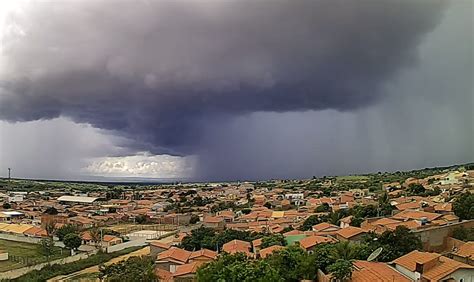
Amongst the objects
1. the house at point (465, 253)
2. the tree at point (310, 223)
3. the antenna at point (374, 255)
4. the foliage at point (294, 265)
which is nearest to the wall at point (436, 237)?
the house at point (465, 253)

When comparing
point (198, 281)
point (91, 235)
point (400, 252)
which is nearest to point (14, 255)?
point (91, 235)

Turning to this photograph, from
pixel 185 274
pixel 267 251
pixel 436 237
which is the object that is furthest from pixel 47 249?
pixel 436 237

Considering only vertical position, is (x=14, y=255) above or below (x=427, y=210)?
below

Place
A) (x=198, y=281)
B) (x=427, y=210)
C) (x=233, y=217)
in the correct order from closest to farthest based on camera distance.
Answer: (x=198, y=281), (x=427, y=210), (x=233, y=217)

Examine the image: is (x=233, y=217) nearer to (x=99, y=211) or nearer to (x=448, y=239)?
(x=99, y=211)

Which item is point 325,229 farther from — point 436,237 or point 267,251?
point 436,237

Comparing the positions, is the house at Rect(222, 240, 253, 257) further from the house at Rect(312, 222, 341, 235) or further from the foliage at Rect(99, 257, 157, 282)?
the foliage at Rect(99, 257, 157, 282)
